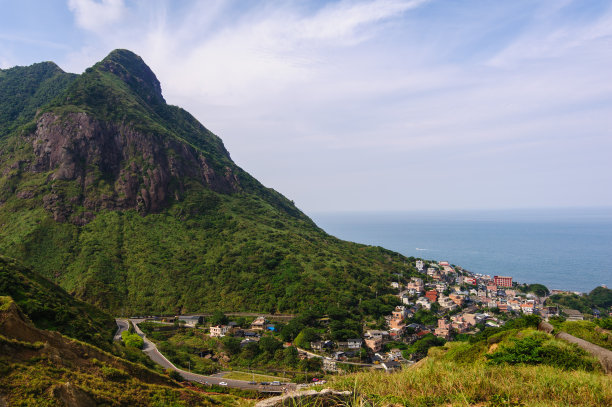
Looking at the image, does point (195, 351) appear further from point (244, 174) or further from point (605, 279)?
point (605, 279)

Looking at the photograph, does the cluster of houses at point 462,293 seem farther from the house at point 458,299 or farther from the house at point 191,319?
the house at point 191,319

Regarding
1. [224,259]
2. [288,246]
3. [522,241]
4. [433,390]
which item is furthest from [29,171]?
[522,241]

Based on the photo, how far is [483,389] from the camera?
611 centimetres

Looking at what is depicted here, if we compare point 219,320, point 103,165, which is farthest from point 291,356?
point 103,165

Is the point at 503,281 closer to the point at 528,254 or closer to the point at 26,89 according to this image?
the point at 528,254

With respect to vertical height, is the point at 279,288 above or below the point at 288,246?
below

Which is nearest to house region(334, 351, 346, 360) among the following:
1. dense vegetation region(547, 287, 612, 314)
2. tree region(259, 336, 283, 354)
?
tree region(259, 336, 283, 354)

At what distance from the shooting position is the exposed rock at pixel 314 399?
→ 5.33m

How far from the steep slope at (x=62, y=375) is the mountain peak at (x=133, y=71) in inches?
3873

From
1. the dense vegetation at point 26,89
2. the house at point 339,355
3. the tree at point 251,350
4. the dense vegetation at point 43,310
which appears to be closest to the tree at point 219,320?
the tree at point 251,350

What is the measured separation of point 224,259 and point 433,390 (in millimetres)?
47537

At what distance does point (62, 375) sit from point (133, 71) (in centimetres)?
11560

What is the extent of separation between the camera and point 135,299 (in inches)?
1655

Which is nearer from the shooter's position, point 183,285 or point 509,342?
point 509,342
